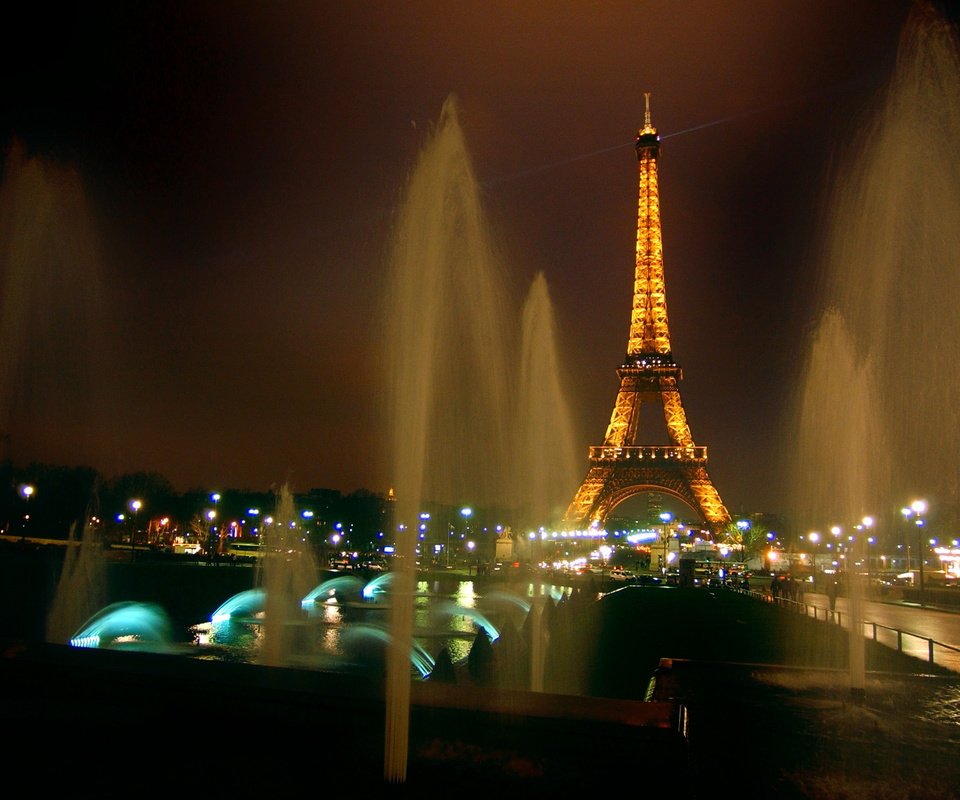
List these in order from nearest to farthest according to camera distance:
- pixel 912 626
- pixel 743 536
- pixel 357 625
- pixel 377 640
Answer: pixel 377 640 → pixel 912 626 → pixel 357 625 → pixel 743 536

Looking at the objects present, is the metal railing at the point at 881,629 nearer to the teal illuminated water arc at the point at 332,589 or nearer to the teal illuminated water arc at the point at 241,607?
the teal illuminated water arc at the point at 241,607

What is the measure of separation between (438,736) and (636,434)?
7911cm

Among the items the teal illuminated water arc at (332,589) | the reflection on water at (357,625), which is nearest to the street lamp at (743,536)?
the reflection on water at (357,625)

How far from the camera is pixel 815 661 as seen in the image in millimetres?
15133

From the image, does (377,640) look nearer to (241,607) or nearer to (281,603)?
(281,603)

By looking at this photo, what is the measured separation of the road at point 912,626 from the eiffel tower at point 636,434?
1638 inches

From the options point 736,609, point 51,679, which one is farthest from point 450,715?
point 736,609

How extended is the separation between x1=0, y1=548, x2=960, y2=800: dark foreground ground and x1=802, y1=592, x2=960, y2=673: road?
18.8 feet

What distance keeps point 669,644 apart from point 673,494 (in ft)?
223

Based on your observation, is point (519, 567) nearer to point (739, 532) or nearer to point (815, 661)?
point (739, 532)

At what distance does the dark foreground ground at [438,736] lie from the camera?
6.84 metres

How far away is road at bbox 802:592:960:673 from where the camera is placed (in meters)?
16.8

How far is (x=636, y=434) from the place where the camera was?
85250 millimetres

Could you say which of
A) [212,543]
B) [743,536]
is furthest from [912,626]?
[743,536]
